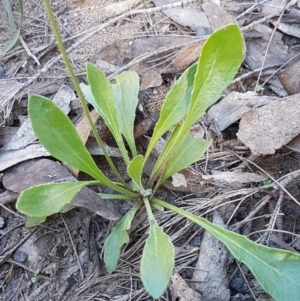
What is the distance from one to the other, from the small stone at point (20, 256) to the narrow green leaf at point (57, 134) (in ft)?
1.01

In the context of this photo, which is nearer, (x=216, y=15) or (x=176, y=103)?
(x=176, y=103)

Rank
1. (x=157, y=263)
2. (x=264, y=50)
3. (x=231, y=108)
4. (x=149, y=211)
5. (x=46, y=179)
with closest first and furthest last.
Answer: (x=157, y=263) < (x=149, y=211) < (x=46, y=179) < (x=231, y=108) < (x=264, y=50)

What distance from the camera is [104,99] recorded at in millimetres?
1333

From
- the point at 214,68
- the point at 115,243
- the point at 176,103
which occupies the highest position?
the point at 214,68

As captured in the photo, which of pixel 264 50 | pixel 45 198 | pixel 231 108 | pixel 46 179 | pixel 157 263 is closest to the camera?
pixel 157 263

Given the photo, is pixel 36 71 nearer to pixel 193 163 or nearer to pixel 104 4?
pixel 104 4

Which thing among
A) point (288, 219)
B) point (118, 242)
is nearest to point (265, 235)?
point (288, 219)

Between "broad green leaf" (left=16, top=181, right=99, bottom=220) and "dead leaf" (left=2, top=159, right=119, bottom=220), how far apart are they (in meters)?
0.09

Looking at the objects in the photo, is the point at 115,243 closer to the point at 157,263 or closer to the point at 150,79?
the point at 157,263

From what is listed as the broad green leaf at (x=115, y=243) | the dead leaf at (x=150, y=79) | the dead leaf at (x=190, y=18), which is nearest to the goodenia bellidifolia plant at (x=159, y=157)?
the broad green leaf at (x=115, y=243)

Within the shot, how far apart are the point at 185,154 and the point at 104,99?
269 mm

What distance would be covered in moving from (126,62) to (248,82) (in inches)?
16.6

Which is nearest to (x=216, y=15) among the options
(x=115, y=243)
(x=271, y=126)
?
(x=271, y=126)

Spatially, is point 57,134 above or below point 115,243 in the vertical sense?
above
